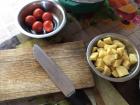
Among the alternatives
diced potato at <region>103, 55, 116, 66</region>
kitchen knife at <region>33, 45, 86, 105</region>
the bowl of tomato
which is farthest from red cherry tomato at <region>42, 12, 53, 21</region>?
diced potato at <region>103, 55, 116, 66</region>

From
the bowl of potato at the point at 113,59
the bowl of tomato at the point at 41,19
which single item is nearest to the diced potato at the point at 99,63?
the bowl of potato at the point at 113,59

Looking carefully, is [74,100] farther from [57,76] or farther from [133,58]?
[133,58]

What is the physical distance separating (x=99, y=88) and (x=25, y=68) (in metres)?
0.18

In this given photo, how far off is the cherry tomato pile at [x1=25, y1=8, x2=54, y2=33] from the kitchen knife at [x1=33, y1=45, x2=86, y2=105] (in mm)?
71

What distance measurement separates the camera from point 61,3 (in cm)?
73

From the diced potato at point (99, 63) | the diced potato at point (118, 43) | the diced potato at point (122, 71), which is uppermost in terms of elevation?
the diced potato at point (118, 43)

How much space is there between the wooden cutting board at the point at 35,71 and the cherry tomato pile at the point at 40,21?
0.06 m

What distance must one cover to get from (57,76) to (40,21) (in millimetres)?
190

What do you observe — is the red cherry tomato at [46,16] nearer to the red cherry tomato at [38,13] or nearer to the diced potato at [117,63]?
the red cherry tomato at [38,13]

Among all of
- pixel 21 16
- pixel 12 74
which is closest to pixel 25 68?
pixel 12 74

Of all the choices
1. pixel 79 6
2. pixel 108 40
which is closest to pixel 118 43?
pixel 108 40

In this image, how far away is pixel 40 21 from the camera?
2.31 ft

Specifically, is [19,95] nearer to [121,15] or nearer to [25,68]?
[25,68]

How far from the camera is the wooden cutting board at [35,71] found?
1.89 ft
